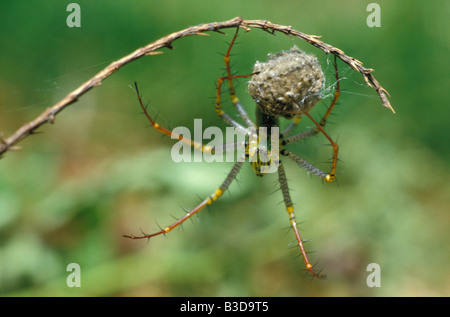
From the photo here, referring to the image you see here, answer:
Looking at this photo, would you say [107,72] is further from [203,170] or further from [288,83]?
[203,170]

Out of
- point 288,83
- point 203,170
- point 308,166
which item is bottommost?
point 308,166

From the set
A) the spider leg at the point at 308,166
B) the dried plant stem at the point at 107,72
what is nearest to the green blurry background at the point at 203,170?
the spider leg at the point at 308,166

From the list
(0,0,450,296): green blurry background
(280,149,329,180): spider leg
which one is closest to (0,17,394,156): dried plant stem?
(280,149,329,180): spider leg

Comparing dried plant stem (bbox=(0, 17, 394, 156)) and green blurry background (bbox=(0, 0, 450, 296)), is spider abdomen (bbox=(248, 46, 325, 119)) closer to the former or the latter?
dried plant stem (bbox=(0, 17, 394, 156))

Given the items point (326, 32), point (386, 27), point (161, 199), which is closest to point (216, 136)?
point (161, 199)

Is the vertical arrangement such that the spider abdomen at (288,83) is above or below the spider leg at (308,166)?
above

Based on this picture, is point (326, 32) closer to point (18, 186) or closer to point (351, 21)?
point (351, 21)

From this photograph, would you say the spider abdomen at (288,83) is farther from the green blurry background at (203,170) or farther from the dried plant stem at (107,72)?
the green blurry background at (203,170)

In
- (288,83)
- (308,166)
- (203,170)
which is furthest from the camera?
(203,170)

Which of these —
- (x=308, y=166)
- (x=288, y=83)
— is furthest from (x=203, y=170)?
(x=288, y=83)
